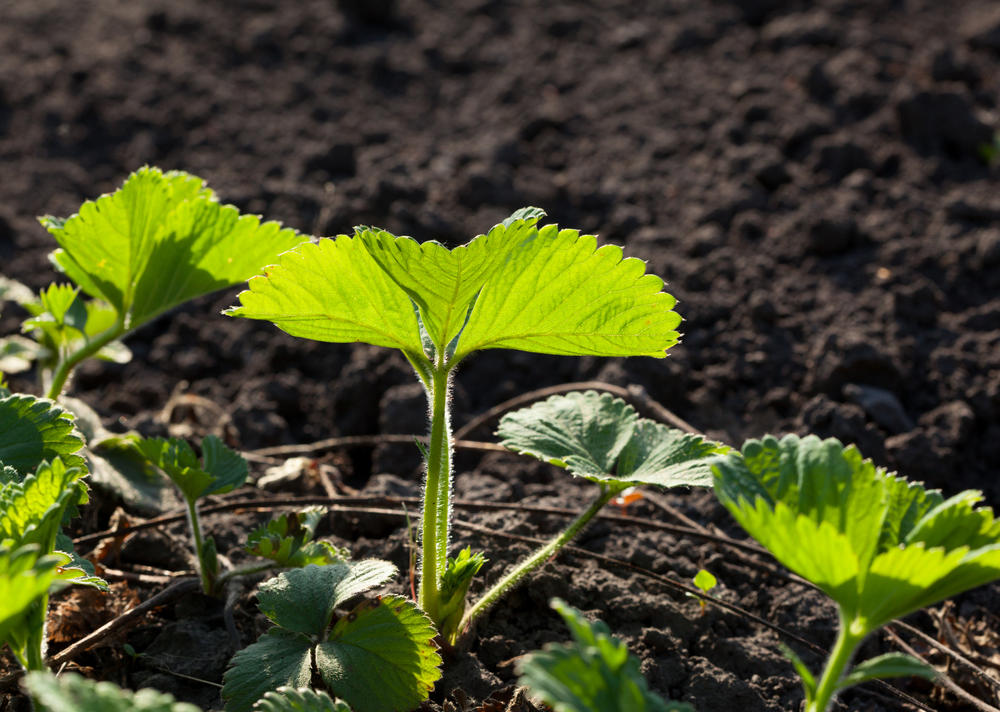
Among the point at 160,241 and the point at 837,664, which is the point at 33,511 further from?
the point at 837,664

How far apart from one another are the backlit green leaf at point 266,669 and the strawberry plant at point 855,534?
71 centimetres

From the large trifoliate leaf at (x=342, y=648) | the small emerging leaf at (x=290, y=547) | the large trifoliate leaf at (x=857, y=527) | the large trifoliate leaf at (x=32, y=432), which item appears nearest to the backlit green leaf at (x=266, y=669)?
the large trifoliate leaf at (x=342, y=648)

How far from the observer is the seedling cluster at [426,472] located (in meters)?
1.20

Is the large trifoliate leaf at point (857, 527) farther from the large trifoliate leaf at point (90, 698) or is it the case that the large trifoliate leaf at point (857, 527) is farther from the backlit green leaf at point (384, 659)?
the large trifoliate leaf at point (90, 698)

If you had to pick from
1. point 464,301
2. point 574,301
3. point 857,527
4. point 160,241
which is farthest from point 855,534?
point 160,241

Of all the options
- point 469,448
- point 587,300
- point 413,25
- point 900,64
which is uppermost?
point 413,25

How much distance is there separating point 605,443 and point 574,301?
0.36 meters

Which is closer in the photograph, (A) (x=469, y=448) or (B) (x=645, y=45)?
(A) (x=469, y=448)

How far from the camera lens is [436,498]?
1631 mm

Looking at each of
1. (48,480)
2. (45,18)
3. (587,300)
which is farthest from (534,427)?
(45,18)

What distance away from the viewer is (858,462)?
1.33 metres

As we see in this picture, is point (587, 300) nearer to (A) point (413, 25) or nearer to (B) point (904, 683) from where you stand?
(B) point (904, 683)

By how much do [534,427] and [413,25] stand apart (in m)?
3.13

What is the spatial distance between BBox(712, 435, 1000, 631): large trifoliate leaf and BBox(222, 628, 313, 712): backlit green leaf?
71cm
